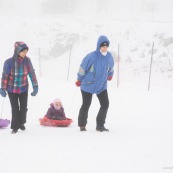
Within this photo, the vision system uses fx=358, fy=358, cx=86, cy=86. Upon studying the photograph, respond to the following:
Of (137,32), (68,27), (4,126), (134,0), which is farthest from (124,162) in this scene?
(134,0)

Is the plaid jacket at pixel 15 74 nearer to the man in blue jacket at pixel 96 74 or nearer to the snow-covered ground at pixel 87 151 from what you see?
the snow-covered ground at pixel 87 151

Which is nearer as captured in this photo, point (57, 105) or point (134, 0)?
point (57, 105)

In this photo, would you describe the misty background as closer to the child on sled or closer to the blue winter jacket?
the child on sled

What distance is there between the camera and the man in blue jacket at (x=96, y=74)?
621 cm

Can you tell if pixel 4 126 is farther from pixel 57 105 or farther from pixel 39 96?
pixel 39 96

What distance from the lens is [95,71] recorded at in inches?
250

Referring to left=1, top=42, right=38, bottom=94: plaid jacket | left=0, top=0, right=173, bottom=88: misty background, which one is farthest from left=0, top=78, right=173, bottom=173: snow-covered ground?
left=0, top=0, right=173, bottom=88: misty background

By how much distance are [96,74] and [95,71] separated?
0.06 meters

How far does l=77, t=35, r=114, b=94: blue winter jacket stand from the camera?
6.23 metres

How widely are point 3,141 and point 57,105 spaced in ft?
9.35

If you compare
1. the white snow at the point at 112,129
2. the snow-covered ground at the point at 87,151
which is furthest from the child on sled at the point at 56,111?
the snow-covered ground at the point at 87,151

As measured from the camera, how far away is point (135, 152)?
4863 millimetres

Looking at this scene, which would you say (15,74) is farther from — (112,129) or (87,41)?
(87,41)

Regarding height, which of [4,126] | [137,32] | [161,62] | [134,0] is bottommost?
[4,126]
